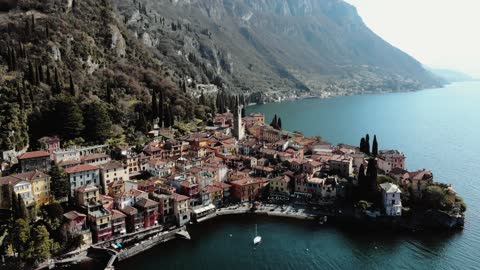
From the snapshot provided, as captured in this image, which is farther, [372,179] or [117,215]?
[372,179]

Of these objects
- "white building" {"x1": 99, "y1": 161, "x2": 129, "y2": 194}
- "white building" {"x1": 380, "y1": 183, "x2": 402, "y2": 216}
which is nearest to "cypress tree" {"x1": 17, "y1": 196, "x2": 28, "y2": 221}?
"white building" {"x1": 99, "y1": 161, "x2": 129, "y2": 194}

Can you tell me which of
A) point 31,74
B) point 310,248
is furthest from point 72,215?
point 31,74

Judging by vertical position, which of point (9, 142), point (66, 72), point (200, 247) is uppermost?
point (66, 72)

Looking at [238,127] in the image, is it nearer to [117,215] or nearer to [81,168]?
[81,168]

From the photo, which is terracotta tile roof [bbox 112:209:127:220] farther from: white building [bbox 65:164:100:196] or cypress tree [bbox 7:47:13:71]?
cypress tree [bbox 7:47:13:71]

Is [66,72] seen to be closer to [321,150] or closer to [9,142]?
[9,142]

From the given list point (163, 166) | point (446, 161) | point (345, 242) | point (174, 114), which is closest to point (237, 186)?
point (163, 166)
